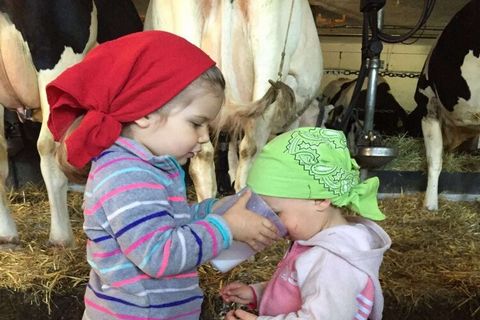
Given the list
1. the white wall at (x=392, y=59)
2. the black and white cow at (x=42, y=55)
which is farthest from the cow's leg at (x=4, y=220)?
the white wall at (x=392, y=59)

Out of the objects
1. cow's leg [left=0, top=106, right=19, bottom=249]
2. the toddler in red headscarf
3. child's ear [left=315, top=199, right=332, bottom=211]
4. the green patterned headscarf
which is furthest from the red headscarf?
cow's leg [left=0, top=106, right=19, bottom=249]

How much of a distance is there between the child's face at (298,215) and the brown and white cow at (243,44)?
116 centimetres

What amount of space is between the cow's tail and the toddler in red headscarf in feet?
3.57

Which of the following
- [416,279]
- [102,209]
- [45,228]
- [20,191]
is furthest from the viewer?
[20,191]

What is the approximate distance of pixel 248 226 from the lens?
3.94 feet

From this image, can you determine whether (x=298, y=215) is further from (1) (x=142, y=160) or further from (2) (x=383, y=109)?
(2) (x=383, y=109)

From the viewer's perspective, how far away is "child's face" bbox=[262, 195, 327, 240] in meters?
1.27

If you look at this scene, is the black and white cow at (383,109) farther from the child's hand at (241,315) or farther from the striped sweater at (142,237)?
the striped sweater at (142,237)

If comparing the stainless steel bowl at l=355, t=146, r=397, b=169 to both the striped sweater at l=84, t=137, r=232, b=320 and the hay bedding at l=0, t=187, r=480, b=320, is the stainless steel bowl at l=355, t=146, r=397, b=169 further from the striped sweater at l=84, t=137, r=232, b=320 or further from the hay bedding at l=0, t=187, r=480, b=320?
the striped sweater at l=84, t=137, r=232, b=320

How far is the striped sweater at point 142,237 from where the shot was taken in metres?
1.11

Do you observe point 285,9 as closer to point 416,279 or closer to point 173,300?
point 416,279

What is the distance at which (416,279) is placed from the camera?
2.41 metres

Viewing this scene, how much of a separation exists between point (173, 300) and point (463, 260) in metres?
2.04

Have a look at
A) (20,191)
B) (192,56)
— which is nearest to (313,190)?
(192,56)
